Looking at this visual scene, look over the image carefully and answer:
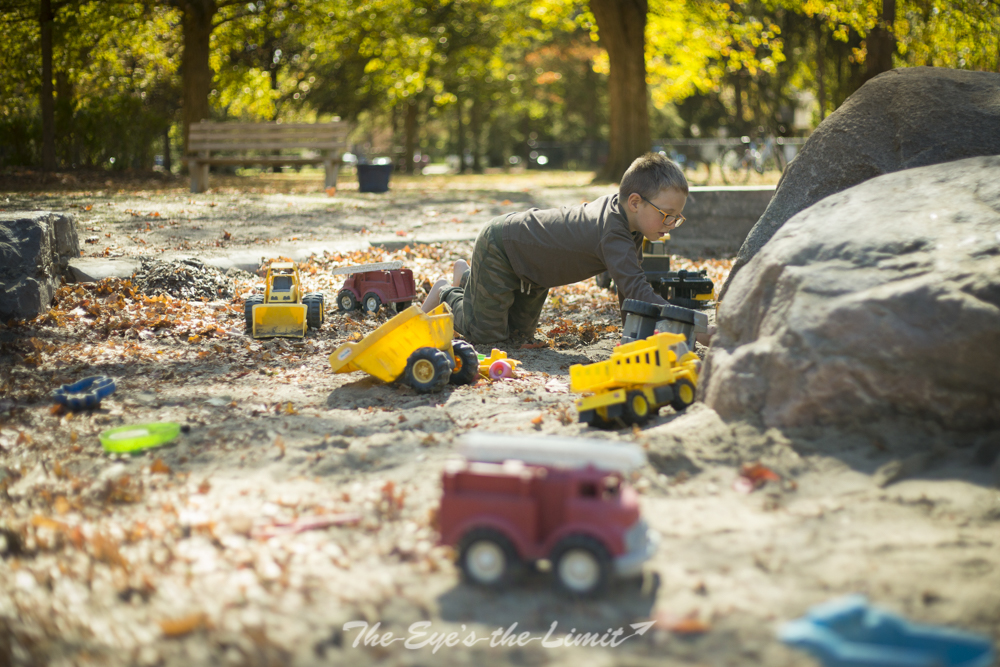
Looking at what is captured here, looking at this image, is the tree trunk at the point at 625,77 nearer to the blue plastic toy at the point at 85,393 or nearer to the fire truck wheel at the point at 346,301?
the fire truck wheel at the point at 346,301

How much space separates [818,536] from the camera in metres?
2.33

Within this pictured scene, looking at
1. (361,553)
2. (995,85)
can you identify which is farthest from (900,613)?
(995,85)

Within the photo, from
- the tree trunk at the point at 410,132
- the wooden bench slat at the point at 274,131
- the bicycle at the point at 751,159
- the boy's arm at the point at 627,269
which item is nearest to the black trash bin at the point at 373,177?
the wooden bench slat at the point at 274,131

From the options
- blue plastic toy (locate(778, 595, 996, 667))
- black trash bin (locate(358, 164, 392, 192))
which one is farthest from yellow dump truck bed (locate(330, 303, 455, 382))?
black trash bin (locate(358, 164, 392, 192))

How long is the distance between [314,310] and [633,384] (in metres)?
2.95

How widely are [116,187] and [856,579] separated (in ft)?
44.9

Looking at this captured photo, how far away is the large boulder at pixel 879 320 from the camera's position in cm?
277

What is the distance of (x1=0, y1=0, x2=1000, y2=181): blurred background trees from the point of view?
47.8 feet

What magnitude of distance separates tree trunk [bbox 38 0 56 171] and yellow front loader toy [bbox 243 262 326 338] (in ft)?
37.7

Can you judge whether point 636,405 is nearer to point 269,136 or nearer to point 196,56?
point 269,136

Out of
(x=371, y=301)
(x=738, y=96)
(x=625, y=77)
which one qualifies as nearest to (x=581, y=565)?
(x=371, y=301)

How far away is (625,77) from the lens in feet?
50.3

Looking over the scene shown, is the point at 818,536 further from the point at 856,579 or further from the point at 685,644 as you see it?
the point at 685,644

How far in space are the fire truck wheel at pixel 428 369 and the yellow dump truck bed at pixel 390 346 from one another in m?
0.13
